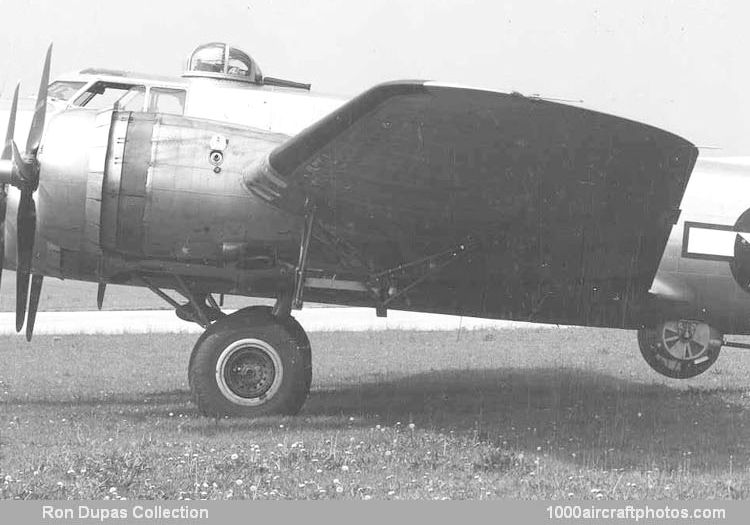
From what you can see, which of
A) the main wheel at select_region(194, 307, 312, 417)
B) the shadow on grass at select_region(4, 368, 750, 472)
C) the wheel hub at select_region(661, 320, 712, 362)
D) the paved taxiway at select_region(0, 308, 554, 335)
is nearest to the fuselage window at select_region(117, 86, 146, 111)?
the main wheel at select_region(194, 307, 312, 417)

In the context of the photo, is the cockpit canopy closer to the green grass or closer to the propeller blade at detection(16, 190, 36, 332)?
the propeller blade at detection(16, 190, 36, 332)

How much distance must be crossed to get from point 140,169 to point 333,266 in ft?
5.53

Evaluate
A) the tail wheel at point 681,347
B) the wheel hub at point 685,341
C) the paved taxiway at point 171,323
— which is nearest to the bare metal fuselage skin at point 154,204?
the tail wheel at point 681,347

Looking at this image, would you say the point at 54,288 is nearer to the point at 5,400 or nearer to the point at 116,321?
the point at 116,321

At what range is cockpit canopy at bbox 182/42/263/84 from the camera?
841 cm

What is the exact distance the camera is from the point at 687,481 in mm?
5789

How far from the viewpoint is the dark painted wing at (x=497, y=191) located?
230 inches

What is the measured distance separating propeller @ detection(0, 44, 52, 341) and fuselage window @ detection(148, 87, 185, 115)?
89cm

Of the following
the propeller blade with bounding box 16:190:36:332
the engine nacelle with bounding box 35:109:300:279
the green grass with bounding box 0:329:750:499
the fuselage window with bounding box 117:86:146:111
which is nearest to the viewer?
the green grass with bounding box 0:329:750:499

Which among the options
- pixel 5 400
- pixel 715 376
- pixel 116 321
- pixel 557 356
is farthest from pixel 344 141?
pixel 116 321

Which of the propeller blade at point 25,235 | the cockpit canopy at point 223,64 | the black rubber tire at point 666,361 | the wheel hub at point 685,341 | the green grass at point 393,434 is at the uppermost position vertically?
the cockpit canopy at point 223,64

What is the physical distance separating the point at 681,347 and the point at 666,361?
29 centimetres

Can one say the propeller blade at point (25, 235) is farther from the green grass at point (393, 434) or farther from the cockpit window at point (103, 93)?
the cockpit window at point (103, 93)

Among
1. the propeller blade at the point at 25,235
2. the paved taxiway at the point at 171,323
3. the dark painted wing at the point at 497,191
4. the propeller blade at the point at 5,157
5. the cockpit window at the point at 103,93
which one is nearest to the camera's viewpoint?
the dark painted wing at the point at 497,191
